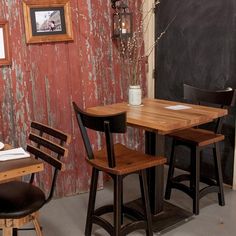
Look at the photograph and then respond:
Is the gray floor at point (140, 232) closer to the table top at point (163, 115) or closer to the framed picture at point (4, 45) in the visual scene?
the table top at point (163, 115)

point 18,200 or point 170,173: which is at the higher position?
point 18,200

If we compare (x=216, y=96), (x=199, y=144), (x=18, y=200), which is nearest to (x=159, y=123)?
(x=199, y=144)

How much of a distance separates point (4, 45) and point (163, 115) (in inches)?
51.5

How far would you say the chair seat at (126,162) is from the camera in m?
2.17

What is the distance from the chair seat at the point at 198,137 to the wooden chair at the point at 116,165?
1.61 ft

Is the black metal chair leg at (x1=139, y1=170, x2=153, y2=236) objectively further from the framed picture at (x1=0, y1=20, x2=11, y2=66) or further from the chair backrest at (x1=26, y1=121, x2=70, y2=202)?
the framed picture at (x1=0, y1=20, x2=11, y2=66)

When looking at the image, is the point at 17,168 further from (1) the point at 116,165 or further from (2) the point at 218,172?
(2) the point at 218,172

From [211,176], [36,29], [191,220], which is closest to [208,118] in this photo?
[191,220]

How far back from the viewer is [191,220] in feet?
8.98

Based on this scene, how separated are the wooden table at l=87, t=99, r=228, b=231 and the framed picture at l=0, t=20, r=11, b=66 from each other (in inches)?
29.7

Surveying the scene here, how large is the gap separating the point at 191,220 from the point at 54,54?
168 centimetres

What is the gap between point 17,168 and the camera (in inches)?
65.4

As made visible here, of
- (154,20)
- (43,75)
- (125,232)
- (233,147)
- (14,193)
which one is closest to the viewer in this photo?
(14,193)

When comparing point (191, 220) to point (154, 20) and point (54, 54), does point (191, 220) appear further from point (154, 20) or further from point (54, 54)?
point (154, 20)
